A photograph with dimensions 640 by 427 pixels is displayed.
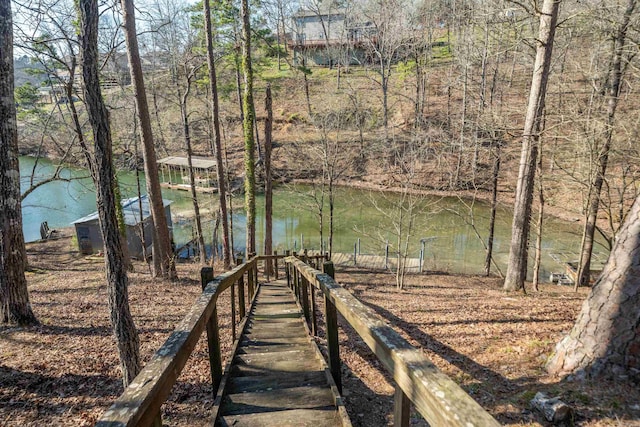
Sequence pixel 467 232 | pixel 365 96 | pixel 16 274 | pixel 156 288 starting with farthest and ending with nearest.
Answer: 1. pixel 365 96
2. pixel 467 232
3. pixel 156 288
4. pixel 16 274

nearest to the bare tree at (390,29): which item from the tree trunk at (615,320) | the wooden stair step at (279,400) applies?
the tree trunk at (615,320)

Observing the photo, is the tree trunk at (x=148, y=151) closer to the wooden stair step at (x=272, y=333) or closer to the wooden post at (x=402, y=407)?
the wooden stair step at (x=272, y=333)

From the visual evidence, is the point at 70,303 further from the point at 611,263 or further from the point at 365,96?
the point at 365,96

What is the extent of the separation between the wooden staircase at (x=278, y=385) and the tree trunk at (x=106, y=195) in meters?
1.27

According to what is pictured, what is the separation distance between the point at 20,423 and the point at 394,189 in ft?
91.2

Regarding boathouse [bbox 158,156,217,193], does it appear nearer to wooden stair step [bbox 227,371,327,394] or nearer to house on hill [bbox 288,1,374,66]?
house on hill [bbox 288,1,374,66]

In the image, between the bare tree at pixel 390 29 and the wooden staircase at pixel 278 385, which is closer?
the wooden staircase at pixel 278 385

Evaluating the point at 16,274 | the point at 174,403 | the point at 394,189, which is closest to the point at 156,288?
the point at 16,274

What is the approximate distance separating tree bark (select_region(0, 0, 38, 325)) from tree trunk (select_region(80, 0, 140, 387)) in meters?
3.20

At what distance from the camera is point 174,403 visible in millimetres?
4023

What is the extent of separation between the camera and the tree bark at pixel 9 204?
5.62 metres

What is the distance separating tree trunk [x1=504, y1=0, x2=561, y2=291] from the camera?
7785 millimetres

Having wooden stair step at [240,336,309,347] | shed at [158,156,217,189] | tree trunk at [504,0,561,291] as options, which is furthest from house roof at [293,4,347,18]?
A: wooden stair step at [240,336,309,347]

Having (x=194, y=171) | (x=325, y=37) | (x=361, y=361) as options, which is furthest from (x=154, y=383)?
(x=325, y=37)
